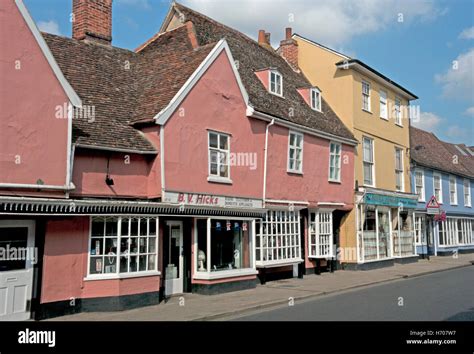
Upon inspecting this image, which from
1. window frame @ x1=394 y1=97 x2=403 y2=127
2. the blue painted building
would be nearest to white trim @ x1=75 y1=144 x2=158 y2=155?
window frame @ x1=394 y1=97 x2=403 y2=127

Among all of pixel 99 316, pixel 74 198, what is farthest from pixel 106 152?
pixel 99 316

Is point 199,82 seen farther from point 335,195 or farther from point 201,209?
point 335,195

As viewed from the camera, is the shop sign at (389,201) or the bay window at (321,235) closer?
the bay window at (321,235)

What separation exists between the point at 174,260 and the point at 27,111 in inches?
242

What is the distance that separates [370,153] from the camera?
25109 millimetres

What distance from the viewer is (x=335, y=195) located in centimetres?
2195

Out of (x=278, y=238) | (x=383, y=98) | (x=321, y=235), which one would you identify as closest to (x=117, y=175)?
(x=278, y=238)

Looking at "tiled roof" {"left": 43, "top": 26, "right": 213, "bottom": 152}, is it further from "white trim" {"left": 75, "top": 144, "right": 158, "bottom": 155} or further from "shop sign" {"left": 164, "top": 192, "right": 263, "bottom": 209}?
"shop sign" {"left": 164, "top": 192, "right": 263, "bottom": 209}

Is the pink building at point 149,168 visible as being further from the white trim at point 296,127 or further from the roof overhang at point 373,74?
the roof overhang at point 373,74

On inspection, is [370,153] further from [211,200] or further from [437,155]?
[211,200]

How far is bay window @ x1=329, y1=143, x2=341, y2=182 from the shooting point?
72.2ft

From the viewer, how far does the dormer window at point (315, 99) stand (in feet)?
74.1

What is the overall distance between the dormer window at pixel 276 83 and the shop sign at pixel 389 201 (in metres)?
6.97

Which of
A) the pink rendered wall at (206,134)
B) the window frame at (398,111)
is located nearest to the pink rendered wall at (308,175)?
the pink rendered wall at (206,134)
